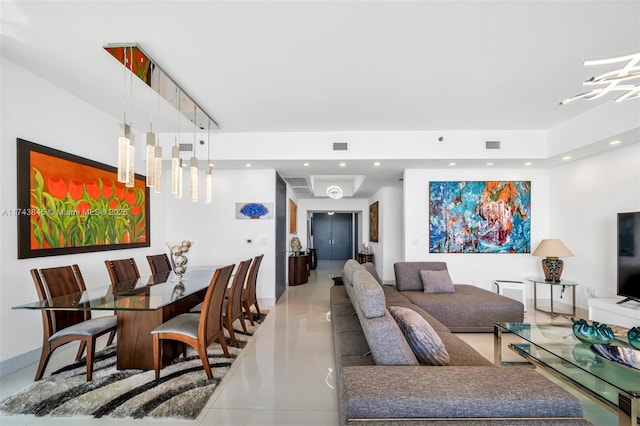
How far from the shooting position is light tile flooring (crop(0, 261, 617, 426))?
6.62ft

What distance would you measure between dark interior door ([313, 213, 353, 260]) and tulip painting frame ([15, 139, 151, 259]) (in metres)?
8.56

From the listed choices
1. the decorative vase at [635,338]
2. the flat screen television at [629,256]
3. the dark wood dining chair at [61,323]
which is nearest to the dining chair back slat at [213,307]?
the dark wood dining chair at [61,323]

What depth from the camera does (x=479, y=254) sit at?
5.13 m

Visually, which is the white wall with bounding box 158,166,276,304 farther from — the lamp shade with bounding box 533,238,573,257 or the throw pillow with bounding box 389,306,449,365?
the lamp shade with bounding box 533,238,573,257

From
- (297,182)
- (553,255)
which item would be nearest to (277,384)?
(553,255)

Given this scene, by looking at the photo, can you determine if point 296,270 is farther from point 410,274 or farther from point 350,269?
point 350,269

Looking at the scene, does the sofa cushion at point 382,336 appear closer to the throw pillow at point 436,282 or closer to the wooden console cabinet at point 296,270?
the throw pillow at point 436,282

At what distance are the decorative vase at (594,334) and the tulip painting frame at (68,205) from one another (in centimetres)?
498

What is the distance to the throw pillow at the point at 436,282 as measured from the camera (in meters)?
4.05

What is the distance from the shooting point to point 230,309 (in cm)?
324

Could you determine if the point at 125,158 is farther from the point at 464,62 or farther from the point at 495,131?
the point at 495,131

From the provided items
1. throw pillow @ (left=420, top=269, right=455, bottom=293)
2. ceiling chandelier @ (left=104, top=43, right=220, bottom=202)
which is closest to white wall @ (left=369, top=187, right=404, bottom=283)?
throw pillow @ (left=420, top=269, right=455, bottom=293)

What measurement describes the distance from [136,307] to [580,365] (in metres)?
3.28

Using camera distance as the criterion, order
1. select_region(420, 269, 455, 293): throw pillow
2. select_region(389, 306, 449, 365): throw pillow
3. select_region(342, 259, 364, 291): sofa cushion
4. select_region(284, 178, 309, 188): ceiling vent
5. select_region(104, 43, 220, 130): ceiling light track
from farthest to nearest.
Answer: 1. select_region(284, 178, 309, 188): ceiling vent
2. select_region(420, 269, 455, 293): throw pillow
3. select_region(342, 259, 364, 291): sofa cushion
4. select_region(104, 43, 220, 130): ceiling light track
5. select_region(389, 306, 449, 365): throw pillow
